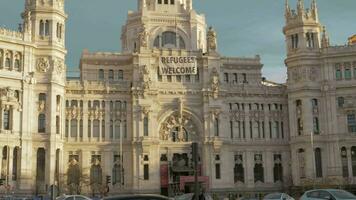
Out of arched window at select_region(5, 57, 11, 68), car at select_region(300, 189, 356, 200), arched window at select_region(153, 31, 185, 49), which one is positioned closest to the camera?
car at select_region(300, 189, 356, 200)

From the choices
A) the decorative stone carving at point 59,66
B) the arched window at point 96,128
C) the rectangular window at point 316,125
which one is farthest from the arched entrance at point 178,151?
the rectangular window at point 316,125

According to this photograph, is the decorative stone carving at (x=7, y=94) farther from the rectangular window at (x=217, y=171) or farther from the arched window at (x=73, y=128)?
the rectangular window at (x=217, y=171)

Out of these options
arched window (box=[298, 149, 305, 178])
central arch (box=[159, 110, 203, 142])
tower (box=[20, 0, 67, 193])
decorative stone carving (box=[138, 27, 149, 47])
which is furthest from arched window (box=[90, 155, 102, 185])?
arched window (box=[298, 149, 305, 178])

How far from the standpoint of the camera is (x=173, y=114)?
9131 cm

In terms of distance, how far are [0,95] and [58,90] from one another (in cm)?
863

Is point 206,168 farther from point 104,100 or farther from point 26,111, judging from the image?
point 26,111

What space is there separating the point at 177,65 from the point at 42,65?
21.1m

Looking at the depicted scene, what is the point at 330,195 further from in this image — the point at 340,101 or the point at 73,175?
the point at 340,101

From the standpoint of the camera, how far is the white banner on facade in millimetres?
91713

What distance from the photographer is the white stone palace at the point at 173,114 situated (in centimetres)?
8262

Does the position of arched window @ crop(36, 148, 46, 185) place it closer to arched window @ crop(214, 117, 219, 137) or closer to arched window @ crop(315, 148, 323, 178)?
arched window @ crop(214, 117, 219, 137)

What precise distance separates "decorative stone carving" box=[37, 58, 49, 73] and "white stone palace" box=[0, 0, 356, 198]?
148mm

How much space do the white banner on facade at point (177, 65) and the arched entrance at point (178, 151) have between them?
6.51 meters

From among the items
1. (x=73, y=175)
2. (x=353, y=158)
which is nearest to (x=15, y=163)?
(x=73, y=175)
